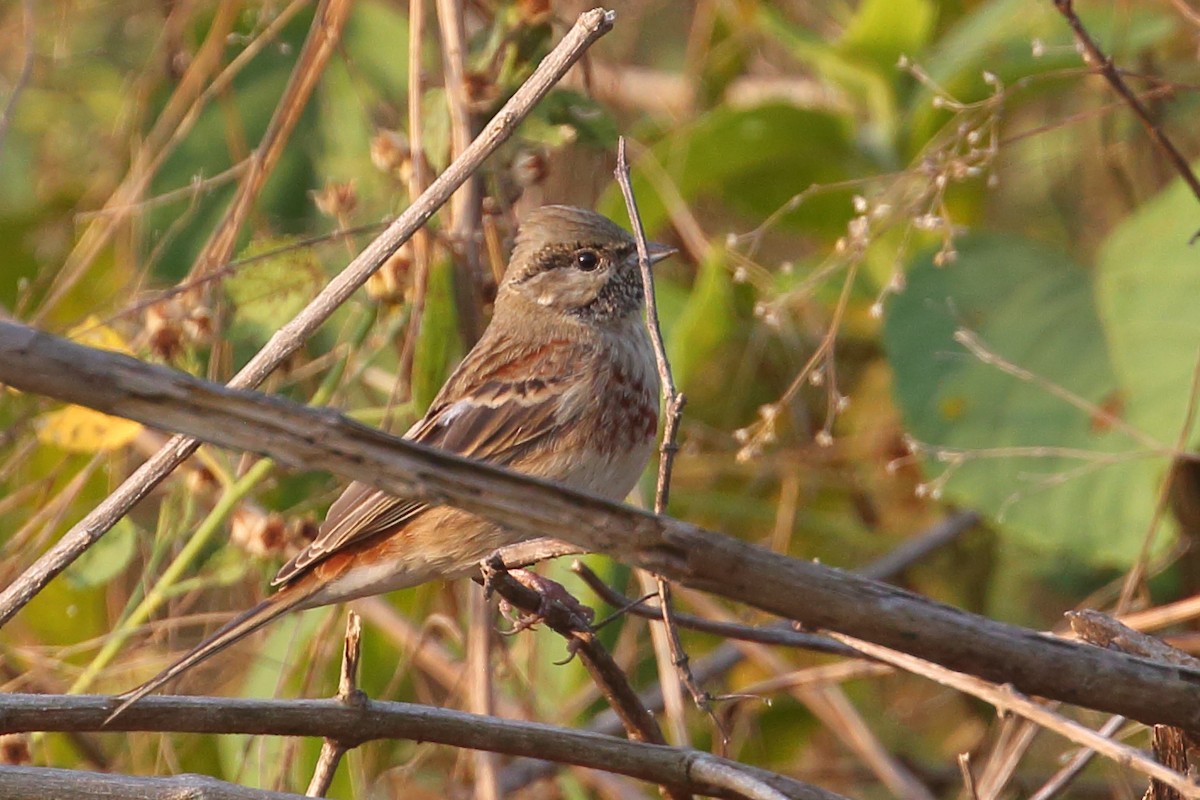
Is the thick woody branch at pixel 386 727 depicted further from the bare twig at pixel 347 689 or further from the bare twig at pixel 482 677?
the bare twig at pixel 482 677

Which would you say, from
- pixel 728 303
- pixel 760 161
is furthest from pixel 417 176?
pixel 760 161

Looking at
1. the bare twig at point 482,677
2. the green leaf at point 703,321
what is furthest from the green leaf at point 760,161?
the bare twig at point 482,677

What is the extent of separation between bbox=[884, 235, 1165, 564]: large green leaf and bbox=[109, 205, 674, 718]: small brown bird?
2.79 feet

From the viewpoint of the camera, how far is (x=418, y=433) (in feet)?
10.6

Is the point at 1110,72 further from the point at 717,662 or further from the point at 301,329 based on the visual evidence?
the point at 717,662

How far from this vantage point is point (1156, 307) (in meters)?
3.84

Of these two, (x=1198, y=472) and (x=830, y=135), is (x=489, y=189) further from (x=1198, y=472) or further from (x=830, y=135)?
(x=1198, y=472)

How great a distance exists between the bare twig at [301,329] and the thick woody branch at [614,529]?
868mm

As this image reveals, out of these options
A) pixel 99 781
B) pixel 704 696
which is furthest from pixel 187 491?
pixel 704 696

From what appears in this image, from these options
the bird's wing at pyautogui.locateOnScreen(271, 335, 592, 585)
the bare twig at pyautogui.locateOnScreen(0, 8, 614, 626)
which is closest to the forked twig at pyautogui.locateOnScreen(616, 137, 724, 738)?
the bare twig at pyautogui.locateOnScreen(0, 8, 614, 626)

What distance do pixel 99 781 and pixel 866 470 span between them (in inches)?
130

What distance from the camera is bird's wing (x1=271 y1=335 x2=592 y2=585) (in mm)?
3219

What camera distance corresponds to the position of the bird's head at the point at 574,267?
11.3ft

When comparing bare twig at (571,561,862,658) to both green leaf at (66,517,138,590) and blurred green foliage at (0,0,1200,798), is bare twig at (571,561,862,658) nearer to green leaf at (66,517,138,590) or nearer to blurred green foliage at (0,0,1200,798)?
blurred green foliage at (0,0,1200,798)
